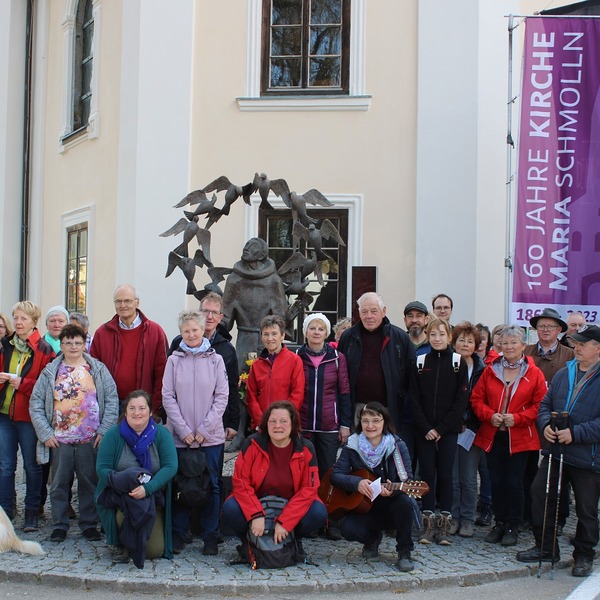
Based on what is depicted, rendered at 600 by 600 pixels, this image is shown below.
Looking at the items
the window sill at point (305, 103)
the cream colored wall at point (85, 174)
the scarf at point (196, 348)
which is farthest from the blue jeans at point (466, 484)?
the cream colored wall at point (85, 174)

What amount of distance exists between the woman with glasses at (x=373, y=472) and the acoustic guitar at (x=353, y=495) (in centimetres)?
3

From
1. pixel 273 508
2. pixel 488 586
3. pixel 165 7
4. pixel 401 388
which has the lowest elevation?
pixel 488 586

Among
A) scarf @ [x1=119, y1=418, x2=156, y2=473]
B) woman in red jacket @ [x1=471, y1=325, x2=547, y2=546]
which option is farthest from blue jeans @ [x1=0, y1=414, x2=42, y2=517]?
woman in red jacket @ [x1=471, y1=325, x2=547, y2=546]

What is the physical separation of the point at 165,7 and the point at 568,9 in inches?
210

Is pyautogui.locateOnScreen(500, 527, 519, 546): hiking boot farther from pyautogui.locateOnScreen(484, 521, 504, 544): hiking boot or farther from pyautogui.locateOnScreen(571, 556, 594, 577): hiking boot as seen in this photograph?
pyautogui.locateOnScreen(571, 556, 594, 577): hiking boot

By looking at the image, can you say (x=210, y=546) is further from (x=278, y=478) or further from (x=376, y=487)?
(x=376, y=487)

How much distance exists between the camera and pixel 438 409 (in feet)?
22.4

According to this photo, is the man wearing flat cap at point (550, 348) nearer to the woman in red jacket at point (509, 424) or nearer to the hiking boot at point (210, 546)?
the woman in red jacket at point (509, 424)

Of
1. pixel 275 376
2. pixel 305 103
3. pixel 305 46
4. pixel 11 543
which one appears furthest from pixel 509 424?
pixel 305 46

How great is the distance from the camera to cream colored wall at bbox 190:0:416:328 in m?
11.9

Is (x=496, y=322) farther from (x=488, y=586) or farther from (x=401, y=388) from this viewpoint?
(x=488, y=586)

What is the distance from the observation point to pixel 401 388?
7000 mm

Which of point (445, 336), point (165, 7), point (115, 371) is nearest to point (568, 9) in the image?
point (165, 7)

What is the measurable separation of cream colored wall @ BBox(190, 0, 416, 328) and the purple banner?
2102 mm
